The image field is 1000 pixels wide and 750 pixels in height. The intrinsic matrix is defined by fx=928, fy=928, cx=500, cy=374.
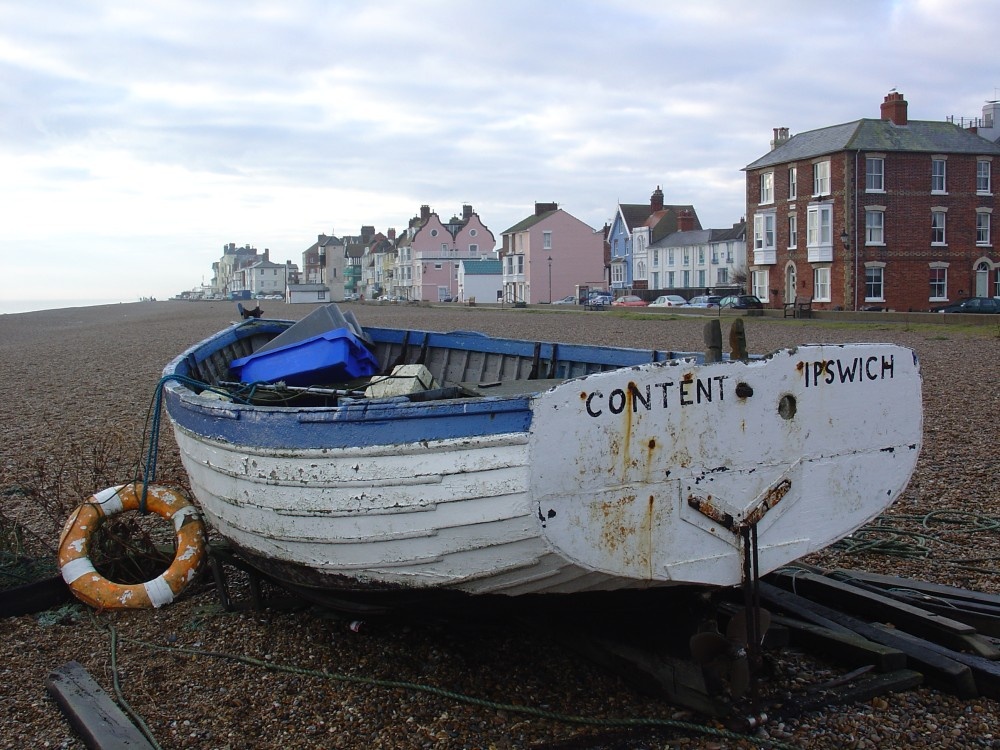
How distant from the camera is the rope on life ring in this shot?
18.2 feet

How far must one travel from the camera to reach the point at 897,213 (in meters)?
45.4

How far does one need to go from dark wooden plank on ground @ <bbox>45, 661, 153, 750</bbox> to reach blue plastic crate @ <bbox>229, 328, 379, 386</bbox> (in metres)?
2.74

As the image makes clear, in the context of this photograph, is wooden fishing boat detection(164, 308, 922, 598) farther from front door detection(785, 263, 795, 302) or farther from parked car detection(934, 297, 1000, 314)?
front door detection(785, 263, 795, 302)

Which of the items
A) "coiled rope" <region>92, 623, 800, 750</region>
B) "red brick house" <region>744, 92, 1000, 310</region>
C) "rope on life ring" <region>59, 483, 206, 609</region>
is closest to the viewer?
"coiled rope" <region>92, 623, 800, 750</region>

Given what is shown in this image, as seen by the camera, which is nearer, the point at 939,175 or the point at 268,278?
the point at 939,175

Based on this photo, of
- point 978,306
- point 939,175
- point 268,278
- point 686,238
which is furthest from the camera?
point 268,278

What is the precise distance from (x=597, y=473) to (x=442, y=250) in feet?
342

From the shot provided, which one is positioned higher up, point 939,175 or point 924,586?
point 939,175

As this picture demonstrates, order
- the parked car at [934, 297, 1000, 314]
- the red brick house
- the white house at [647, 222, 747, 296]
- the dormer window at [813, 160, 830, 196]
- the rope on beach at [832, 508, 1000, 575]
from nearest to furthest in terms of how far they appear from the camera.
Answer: the rope on beach at [832, 508, 1000, 575] < the parked car at [934, 297, 1000, 314] < the red brick house < the dormer window at [813, 160, 830, 196] < the white house at [647, 222, 747, 296]

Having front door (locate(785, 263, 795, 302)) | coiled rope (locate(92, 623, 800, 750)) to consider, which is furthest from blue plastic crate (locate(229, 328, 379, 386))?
front door (locate(785, 263, 795, 302))

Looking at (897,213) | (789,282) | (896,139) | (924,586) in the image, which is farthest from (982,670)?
(789,282)

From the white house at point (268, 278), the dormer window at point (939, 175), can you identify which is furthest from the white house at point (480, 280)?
the white house at point (268, 278)

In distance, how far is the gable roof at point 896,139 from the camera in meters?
45.0

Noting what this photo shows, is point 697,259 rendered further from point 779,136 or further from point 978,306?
point 978,306
